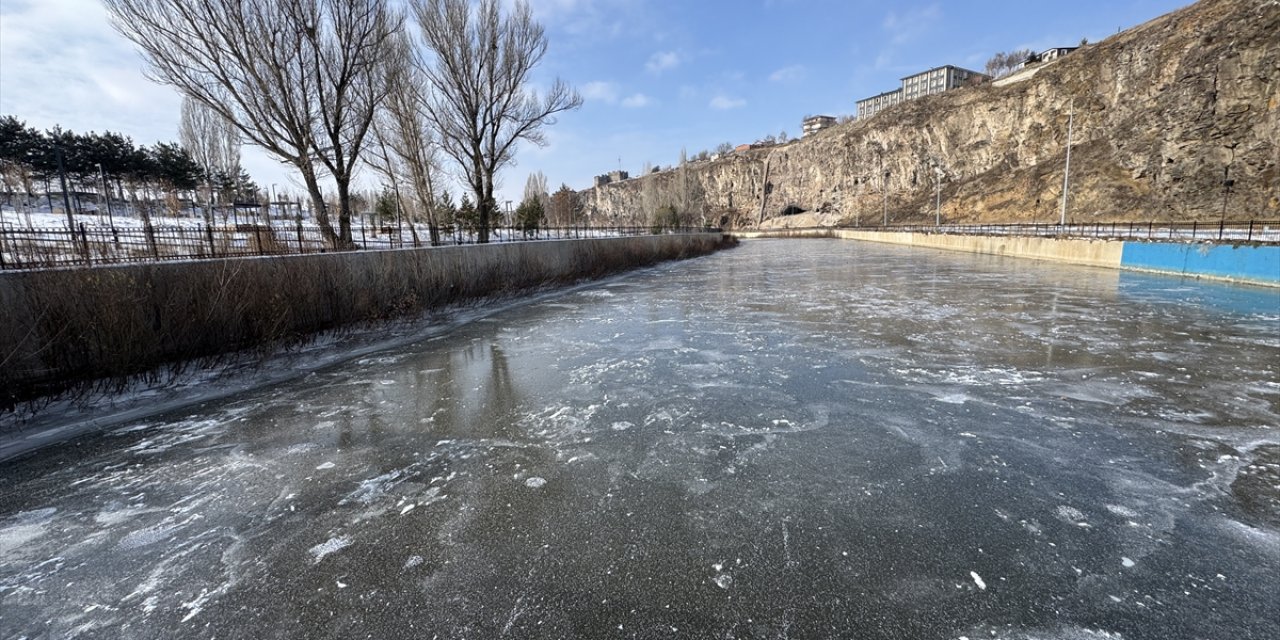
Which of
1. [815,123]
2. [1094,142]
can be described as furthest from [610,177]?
[1094,142]

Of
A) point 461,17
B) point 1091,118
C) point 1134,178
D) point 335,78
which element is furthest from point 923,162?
point 335,78

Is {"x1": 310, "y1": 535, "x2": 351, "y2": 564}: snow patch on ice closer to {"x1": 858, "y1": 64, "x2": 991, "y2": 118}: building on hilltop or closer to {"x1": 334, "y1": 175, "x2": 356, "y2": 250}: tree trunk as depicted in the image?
{"x1": 334, "y1": 175, "x2": 356, "y2": 250}: tree trunk

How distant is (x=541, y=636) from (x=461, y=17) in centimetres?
2398

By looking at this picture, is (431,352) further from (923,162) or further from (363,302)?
(923,162)

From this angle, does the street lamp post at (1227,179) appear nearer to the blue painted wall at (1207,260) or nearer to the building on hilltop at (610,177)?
the blue painted wall at (1207,260)

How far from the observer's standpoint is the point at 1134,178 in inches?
1531

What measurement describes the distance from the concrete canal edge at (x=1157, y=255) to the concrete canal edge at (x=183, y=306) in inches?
884

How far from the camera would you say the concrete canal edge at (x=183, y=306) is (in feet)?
18.7

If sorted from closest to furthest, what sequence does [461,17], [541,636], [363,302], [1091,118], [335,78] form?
[541,636], [363,302], [335,78], [461,17], [1091,118]

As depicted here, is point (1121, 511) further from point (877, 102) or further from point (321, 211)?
point (877, 102)

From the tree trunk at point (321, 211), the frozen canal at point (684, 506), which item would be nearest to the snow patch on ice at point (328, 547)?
the frozen canal at point (684, 506)

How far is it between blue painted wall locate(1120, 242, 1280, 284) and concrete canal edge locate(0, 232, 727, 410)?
2229 cm

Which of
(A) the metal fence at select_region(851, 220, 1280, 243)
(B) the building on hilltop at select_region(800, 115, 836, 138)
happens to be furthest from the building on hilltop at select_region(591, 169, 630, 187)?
(A) the metal fence at select_region(851, 220, 1280, 243)

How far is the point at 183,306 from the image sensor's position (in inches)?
279
